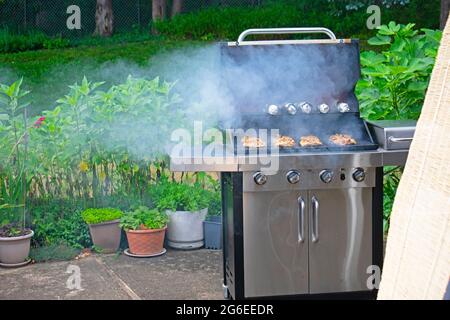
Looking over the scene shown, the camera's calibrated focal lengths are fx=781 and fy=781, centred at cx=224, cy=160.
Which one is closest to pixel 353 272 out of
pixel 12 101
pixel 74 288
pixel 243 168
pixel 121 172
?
pixel 243 168

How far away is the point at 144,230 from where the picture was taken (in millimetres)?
6059

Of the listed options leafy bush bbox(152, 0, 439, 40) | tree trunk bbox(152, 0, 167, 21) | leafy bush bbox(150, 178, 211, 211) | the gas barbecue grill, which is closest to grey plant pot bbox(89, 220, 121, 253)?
leafy bush bbox(150, 178, 211, 211)

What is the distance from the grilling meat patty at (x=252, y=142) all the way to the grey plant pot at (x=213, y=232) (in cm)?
175

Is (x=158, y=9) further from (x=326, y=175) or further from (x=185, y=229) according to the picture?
(x=326, y=175)

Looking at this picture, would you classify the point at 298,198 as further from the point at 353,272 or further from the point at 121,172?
the point at 121,172

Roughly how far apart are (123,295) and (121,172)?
154 centimetres

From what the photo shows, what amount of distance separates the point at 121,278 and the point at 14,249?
2.92ft

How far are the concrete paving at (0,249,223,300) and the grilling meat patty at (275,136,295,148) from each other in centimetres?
123

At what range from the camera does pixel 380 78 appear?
219 inches

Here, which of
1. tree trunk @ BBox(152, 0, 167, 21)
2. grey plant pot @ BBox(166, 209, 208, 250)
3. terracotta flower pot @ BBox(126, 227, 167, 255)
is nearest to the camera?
terracotta flower pot @ BBox(126, 227, 167, 255)

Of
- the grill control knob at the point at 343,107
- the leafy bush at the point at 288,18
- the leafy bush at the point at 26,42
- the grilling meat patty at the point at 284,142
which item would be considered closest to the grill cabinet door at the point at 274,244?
the grilling meat patty at the point at 284,142

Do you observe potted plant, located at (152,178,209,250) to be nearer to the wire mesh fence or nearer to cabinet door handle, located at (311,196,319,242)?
cabinet door handle, located at (311,196,319,242)

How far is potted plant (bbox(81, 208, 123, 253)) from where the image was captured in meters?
6.17

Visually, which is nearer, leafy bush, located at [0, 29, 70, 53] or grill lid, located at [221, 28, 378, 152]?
grill lid, located at [221, 28, 378, 152]
